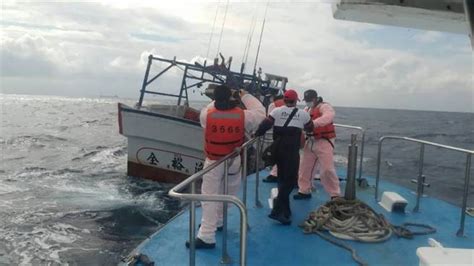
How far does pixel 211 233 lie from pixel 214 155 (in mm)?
860

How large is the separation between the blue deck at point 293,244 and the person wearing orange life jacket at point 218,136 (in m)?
0.29

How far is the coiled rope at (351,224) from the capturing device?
5016mm

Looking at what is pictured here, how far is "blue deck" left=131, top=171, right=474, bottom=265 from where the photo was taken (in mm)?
4465

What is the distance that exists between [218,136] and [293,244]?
5.04 ft

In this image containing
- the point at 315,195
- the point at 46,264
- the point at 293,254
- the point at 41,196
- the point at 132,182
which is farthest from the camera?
the point at 132,182

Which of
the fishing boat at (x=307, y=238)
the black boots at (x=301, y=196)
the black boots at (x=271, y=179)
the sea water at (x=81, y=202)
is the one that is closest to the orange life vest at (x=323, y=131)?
A: the fishing boat at (x=307, y=238)

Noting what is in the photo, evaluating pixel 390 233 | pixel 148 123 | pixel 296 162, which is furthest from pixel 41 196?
pixel 390 233

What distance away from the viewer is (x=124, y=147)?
25.2 meters

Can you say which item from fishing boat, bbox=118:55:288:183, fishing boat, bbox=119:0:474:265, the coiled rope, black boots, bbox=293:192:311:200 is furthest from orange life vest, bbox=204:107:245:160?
fishing boat, bbox=118:55:288:183

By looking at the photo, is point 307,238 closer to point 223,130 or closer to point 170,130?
point 223,130

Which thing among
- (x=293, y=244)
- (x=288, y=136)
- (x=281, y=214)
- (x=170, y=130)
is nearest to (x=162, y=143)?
(x=170, y=130)

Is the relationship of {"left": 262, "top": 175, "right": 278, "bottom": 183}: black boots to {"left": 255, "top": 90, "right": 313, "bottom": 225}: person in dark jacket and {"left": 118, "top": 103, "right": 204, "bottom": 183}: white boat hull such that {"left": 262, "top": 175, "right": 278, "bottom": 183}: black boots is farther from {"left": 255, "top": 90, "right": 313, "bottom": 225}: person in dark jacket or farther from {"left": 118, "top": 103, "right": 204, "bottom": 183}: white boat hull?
{"left": 118, "top": 103, "right": 204, "bottom": 183}: white boat hull

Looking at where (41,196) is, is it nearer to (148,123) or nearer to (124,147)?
(148,123)

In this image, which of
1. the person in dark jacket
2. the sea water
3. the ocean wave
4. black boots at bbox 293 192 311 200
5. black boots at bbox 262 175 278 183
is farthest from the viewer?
the ocean wave
